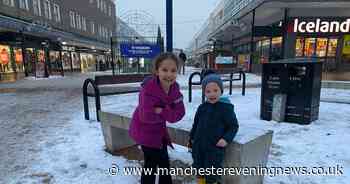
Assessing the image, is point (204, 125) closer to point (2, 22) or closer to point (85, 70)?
point (2, 22)

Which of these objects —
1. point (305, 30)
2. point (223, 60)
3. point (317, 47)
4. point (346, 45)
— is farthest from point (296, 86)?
point (223, 60)

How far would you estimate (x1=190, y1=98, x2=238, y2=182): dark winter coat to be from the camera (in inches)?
86.8

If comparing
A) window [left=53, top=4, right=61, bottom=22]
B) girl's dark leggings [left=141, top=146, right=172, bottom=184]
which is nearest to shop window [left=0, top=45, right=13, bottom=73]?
window [left=53, top=4, right=61, bottom=22]

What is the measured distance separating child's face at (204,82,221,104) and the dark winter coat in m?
0.05

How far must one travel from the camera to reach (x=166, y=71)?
2166 mm

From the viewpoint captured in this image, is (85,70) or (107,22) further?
(107,22)

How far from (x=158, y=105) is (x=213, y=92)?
53 centimetres

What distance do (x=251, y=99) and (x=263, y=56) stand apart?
1346 centimetres

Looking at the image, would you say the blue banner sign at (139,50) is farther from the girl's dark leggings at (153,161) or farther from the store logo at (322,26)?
the girl's dark leggings at (153,161)

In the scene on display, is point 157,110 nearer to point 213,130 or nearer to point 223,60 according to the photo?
point 213,130

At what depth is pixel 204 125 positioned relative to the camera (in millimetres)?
2244

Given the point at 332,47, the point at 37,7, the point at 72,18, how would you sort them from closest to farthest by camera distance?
the point at 332,47
the point at 37,7
the point at 72,18

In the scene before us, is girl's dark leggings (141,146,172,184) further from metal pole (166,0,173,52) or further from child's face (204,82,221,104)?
metal pole (166,0,173,52)

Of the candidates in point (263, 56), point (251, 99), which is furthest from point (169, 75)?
point (263, 56)
